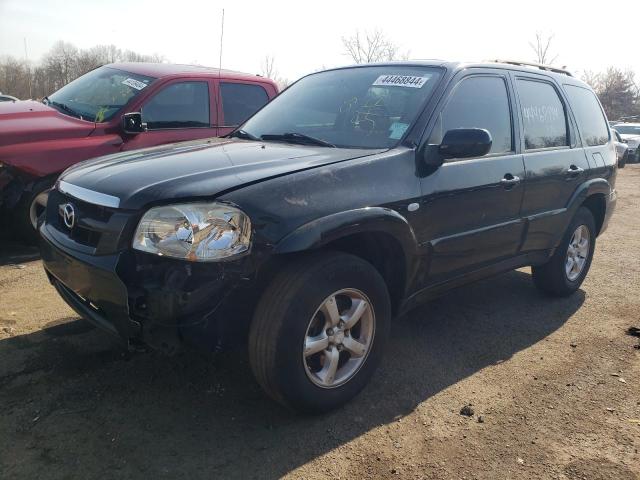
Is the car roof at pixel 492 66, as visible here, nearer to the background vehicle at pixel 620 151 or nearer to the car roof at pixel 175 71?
the background vehicle at pixel 620 151

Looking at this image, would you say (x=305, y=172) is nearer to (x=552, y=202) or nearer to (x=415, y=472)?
(x=415, y=472)

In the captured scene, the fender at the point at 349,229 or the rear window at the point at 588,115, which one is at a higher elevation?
the rear window at the point at 588,115

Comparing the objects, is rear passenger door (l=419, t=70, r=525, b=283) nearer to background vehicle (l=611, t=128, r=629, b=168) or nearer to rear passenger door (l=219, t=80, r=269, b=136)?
background vehicle (l=611, t=128, r=629, b=168)

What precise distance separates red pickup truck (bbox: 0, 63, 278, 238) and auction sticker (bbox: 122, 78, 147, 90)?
1 cm

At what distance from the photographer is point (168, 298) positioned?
2215mm

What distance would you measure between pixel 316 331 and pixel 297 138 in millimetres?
1260

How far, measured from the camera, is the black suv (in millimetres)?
2320

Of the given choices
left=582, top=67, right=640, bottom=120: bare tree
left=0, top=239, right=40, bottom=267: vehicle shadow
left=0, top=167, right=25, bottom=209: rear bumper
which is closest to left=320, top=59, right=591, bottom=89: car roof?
left=0, top=167, right=25, bottom=209: rear bumper

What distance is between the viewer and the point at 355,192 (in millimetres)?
2689

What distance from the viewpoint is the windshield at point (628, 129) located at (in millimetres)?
23452

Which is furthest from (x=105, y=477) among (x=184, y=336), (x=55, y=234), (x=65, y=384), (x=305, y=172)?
(x=305, y=172)

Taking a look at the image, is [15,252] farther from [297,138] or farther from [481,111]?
[481,111]

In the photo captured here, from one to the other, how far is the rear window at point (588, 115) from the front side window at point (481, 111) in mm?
1154

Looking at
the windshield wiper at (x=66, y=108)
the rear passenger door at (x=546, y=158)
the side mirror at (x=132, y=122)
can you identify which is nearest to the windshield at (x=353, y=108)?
the rear passenger door at (x=546, y=158)
